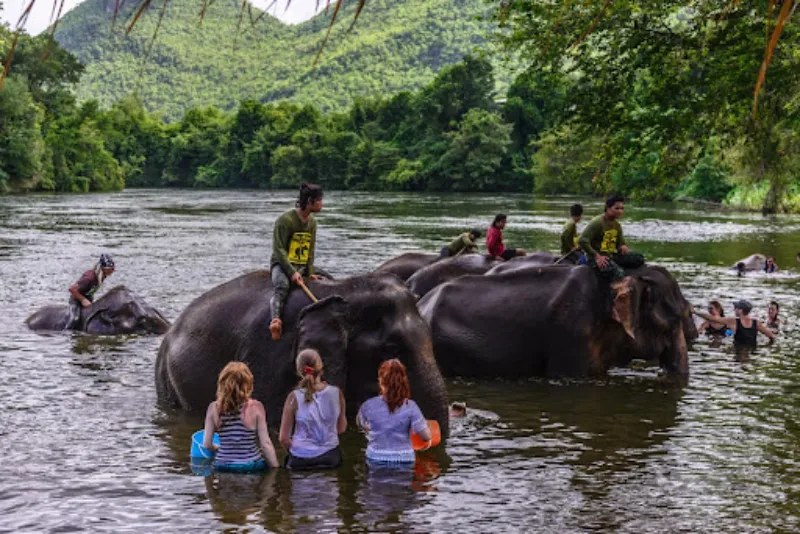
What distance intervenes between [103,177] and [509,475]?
317 feet

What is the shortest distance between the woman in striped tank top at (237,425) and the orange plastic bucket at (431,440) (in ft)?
4.00

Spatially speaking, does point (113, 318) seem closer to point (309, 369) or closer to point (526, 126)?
point (309, 369)

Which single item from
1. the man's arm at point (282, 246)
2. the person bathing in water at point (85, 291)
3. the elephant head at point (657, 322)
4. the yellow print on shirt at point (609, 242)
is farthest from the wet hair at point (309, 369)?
the person bathing in water at point (85, 291)

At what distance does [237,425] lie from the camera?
8.46m

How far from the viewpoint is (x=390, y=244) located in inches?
1454

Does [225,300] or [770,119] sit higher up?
[770,119]

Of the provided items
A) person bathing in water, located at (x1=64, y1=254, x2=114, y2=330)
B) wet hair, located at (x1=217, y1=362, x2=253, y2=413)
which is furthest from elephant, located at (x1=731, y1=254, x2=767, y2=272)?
wet hair, located at (x1=217, y1=362, x2=253, y2=413)

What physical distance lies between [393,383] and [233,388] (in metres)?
1.26

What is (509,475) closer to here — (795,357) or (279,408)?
(279,408)

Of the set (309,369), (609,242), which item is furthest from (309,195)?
(609,242)

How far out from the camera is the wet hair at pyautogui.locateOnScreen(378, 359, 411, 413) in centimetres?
850

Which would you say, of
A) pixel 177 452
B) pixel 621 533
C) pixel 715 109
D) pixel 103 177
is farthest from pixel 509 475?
pixel 103 177

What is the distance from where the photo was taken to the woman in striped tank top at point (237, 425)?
27.2 feet

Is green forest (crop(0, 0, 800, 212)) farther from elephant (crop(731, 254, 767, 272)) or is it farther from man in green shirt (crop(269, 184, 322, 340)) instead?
man in green shirt (crop(269, 184, 322, 340))
